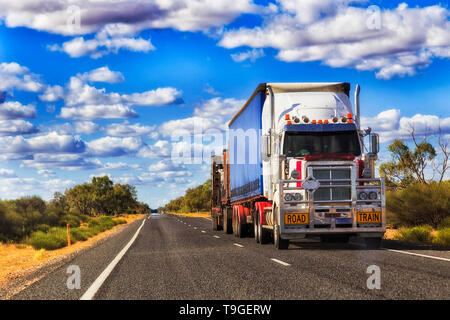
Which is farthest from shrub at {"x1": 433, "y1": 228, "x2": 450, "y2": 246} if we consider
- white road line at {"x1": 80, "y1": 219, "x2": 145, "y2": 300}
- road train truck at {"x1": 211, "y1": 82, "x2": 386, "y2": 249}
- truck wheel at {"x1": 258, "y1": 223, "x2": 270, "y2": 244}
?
white road line at {"x1": 80, "y1": 219, "x2": 145, "y2": 300}

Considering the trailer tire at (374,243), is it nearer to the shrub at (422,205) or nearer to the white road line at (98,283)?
the white road line at (98,283)

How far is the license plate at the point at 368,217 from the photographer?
581 inches

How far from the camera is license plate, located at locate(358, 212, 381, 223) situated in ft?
48.4

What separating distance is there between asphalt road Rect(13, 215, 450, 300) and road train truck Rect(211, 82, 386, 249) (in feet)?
2.73

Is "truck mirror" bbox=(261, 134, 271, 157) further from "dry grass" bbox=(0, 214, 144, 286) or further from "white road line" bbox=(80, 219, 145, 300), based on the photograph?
"dry grass" bbox=(0, 214, 144, 286)

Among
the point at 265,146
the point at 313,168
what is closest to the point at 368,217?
the point at 313,168

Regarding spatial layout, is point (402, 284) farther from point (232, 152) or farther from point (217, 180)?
point (217, 180)

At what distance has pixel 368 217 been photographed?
14.8 meters

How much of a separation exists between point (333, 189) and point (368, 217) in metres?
1.16

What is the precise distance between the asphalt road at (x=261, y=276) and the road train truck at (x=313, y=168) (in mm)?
832

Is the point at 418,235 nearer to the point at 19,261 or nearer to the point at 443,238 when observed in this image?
the point at 443,238

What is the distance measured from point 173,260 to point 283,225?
3.03 m

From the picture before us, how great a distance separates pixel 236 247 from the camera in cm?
1728

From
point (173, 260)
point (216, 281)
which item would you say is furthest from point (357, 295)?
point (173, 260)
